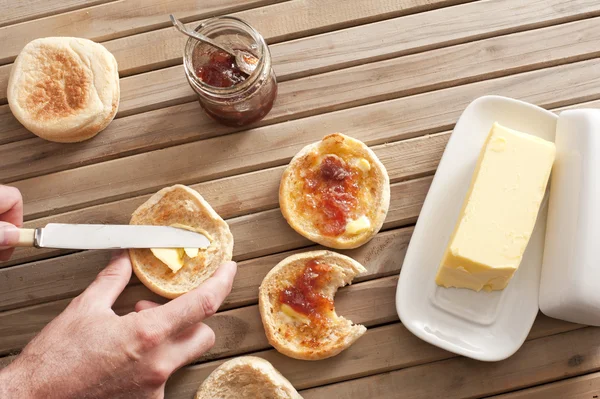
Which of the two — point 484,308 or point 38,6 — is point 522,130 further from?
point 38,6

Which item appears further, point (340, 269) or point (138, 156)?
point (138, 156)

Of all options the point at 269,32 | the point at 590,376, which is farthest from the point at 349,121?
the point at 590,376

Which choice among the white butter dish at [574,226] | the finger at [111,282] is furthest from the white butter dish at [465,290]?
the finger at [111,282]

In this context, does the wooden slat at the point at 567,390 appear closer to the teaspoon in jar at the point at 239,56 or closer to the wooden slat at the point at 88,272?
the wooden slat at the point at 88,272

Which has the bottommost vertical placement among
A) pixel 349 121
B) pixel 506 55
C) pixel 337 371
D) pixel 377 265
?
pixel 337 371

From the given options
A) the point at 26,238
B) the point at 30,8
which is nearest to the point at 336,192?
the point at 26,238

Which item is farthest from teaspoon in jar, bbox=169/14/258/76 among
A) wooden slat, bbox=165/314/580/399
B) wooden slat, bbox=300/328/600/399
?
wooden slat, bbox=300/328/600/399
